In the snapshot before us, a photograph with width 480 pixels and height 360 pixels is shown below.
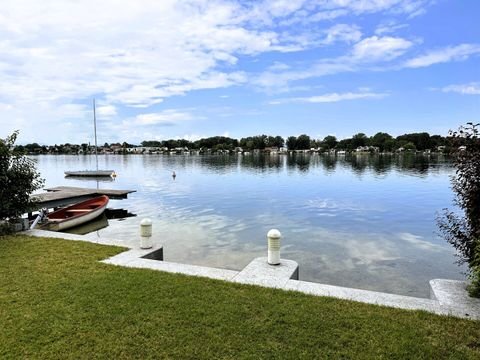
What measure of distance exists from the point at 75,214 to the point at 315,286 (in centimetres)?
1456

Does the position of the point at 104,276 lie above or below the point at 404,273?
above

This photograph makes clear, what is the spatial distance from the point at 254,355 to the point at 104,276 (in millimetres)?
3734

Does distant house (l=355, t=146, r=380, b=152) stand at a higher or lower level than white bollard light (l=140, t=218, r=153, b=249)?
higher

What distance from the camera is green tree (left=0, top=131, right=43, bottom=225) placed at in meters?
10.6

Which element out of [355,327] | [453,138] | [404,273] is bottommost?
[404,273]

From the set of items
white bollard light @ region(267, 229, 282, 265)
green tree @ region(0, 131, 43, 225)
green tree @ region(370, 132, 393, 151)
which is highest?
green tree @ region(370, 132, 393, 151)

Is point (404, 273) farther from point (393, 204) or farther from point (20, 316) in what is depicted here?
point (393, 204)

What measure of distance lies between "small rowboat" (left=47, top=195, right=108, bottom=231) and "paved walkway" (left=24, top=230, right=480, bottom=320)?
8.80 m

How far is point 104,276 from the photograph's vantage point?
21.2 feet

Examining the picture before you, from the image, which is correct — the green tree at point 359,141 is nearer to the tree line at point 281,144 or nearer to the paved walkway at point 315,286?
the tree line at point 281,144

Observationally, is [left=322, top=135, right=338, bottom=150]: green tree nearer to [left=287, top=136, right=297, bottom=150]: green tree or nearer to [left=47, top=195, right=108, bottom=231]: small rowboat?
[left=287, top=136, right=297, bottom=150]: green tree

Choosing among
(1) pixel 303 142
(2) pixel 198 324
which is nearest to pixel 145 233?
(2) pixel 198 324

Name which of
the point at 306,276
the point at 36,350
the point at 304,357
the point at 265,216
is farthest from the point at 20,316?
the point at 265,216

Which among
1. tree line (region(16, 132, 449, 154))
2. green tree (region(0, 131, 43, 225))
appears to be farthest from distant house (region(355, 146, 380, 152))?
green tree (region(0, 131, 43, 225))
